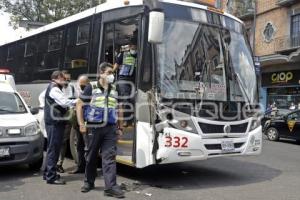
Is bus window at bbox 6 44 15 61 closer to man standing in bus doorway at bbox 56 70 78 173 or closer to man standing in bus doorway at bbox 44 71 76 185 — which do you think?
man standing in bus doorway at bbox 56 70 78 173

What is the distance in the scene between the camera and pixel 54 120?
7.94m

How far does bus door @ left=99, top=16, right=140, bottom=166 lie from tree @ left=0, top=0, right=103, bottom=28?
25.7 metres

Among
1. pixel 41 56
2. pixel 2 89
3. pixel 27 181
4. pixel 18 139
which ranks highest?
pixel 41 56

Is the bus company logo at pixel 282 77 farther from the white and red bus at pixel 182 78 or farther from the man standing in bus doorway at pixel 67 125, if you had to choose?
the man standing in bus doorway at pixel 67 125

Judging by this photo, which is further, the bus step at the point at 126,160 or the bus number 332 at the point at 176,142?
the bus step at the point at 126,160

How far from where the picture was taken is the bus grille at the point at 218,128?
7.86 metres

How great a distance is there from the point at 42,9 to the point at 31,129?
28155 mm

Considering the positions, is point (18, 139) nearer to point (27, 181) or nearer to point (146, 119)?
point (27, 181)

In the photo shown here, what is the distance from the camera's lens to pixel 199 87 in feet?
26.2

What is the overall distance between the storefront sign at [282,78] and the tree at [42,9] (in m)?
13.4

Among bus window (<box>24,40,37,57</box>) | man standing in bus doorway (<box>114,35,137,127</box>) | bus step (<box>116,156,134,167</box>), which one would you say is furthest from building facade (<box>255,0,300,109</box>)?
bus step (<box>116,156,134,167</box>)

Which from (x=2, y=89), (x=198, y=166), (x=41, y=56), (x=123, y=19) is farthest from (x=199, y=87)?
(x=41, y=56)

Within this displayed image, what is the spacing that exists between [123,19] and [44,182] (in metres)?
3.18

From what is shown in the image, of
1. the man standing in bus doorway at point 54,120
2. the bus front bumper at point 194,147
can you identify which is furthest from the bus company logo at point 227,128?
the man standing in bus doorway at point 54,120
